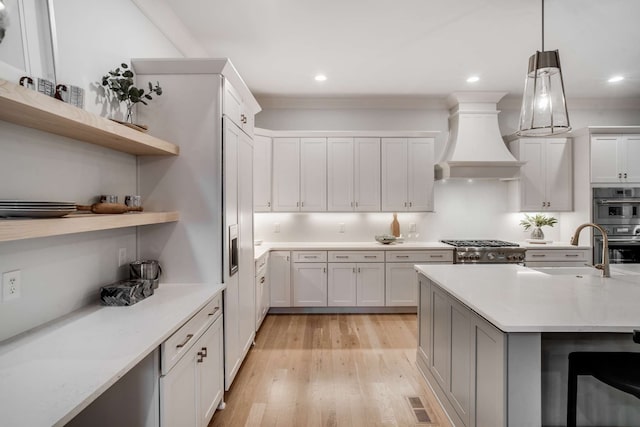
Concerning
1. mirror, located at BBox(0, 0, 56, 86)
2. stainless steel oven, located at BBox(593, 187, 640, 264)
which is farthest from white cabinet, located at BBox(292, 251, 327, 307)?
stainless steel oven, located at BBox(593, 187, 640, 264)

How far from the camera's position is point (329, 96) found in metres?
4.60

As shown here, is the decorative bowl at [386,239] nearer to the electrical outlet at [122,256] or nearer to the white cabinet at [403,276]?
the white cabinet at [403,276]

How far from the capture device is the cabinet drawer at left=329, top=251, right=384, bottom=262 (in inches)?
167

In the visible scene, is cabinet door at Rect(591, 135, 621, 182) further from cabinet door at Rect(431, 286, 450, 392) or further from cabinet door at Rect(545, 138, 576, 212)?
cabinet door at Rect(431, 286, 450, 392)

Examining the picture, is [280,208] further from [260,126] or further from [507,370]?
[507,370]

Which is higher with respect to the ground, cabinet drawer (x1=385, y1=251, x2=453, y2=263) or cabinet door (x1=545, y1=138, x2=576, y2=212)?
cabinet door (x1=545, y1=138, x2=576, y2=212)

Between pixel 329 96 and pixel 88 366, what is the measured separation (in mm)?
4239

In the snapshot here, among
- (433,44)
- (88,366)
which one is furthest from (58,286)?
(433,44)

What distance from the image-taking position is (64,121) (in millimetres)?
1327

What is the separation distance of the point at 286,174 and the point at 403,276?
2112 mm

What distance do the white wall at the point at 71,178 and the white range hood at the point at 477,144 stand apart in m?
3.84

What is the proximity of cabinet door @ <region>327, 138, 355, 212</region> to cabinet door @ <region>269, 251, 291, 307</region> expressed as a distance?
1.02 meters

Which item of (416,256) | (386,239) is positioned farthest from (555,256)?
(386,239)

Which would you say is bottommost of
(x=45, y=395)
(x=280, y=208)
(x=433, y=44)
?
(x=45, y=395)
